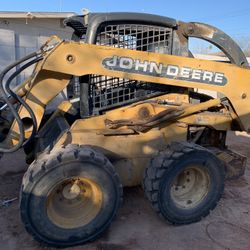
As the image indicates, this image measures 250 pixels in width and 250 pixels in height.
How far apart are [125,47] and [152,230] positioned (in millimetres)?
2206

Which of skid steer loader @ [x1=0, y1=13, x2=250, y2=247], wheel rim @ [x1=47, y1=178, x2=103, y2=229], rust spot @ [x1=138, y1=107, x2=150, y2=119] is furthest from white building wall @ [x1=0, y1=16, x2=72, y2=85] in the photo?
wheel rim @ [x1=47, y1=178, x2=103, y2=229]

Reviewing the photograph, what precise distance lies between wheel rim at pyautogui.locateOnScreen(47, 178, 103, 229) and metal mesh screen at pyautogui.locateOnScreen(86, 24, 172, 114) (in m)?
0.95

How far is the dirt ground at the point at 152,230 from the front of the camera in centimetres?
345

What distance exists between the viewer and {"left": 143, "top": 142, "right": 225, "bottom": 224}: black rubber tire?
11.9 ft

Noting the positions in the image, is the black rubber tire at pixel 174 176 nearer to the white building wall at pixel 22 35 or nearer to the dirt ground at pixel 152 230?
the dirt ground at pixel 152 230

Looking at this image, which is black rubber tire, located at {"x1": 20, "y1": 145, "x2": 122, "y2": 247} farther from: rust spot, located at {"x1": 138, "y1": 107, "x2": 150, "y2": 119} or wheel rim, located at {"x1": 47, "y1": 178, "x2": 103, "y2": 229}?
rust spot, located at {"x1": 138, "y1": 107, "x2": 150, "y2": 119}

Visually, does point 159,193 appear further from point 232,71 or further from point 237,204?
point 232,71

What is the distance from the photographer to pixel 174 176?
371 cm

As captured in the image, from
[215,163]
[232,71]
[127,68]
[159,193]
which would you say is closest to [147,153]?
[159,193]

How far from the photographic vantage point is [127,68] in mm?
3707

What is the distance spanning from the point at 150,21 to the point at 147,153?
160cm

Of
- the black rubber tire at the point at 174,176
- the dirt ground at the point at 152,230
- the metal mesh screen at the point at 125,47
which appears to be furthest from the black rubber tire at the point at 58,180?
the metal mesh screen at the point at 125,47

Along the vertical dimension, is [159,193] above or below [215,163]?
below

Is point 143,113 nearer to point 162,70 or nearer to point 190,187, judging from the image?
point 162,70
